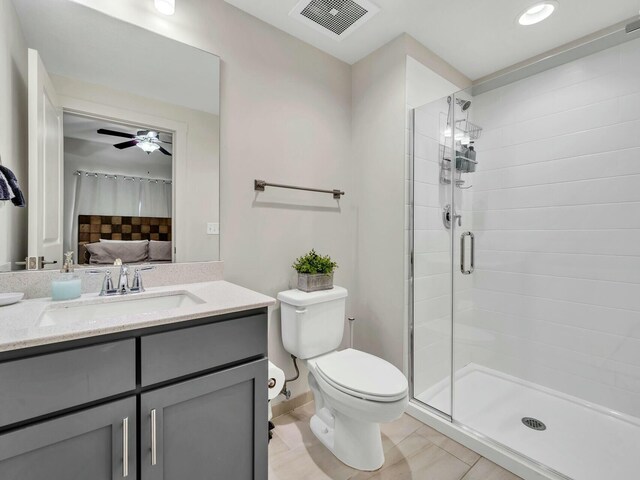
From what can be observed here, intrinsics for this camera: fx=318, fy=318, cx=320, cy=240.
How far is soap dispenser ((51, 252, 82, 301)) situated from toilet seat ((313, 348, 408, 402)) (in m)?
1.12

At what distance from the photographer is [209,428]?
3.56ft

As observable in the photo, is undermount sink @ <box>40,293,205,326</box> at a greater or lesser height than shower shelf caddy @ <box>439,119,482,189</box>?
lesser

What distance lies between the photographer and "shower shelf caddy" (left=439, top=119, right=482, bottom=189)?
6.91ft

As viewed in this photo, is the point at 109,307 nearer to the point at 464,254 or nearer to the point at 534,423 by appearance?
the point at 464,254

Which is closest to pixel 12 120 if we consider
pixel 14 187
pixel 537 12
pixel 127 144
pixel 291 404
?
pixel 14 187

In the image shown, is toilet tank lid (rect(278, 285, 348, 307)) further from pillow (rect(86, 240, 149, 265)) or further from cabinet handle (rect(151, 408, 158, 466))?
cabinet handle (rect(151, 408, 158, 466))

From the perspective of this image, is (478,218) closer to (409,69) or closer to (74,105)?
(409,69)

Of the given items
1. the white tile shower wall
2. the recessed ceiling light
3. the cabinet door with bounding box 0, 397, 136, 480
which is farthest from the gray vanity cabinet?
the recessed ceiling light

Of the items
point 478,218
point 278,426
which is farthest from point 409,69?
point 278,426

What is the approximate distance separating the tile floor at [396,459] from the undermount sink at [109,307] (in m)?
0.93

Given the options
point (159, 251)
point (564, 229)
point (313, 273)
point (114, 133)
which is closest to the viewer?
point (114, 133)

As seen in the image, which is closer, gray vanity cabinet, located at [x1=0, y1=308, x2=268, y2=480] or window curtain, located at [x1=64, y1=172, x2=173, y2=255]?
gray vanity cabinet, located at [x1=0, y1=308, x2=268, y2=480]

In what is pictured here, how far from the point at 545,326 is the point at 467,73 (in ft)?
6.46

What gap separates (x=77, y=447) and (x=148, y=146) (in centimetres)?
123
